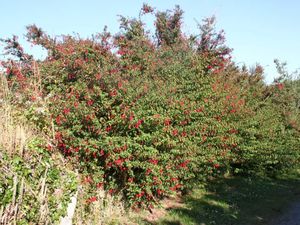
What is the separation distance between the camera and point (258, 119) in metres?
14.9

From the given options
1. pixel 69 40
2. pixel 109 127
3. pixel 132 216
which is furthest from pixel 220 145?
pixel 69 40

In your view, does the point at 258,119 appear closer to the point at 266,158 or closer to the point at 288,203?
the point at 266,158

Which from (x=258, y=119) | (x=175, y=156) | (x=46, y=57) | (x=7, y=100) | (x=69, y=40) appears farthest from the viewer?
(x=258, y=119)

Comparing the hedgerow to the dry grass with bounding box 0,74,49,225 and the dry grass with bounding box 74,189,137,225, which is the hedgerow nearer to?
the dry grass with bounding box 74,189,137,225

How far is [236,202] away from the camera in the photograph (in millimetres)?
12148

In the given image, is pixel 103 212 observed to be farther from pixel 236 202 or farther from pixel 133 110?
pixel 236 202

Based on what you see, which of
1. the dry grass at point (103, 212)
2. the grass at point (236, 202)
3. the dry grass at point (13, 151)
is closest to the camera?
the dry grass at point (13, 151)

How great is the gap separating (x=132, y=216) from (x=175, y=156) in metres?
2.04

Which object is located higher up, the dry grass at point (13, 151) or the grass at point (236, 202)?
the dry grass at point (13, 151)

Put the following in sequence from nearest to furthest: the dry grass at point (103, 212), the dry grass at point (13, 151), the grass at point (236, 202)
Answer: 1. the dry grass at point (13, 151)
2. the dry grass at point (103, 212)
3. the grass at point (236, 202)

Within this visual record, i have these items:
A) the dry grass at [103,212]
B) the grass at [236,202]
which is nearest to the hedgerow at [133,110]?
the dry grass at [103,212]

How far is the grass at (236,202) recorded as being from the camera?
9.81 meters

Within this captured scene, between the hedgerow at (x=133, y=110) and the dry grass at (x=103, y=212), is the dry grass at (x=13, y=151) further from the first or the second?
the dry grass at (x=103, y=212)

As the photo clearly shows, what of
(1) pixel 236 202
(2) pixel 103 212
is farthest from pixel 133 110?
(1) pixel 236 202
